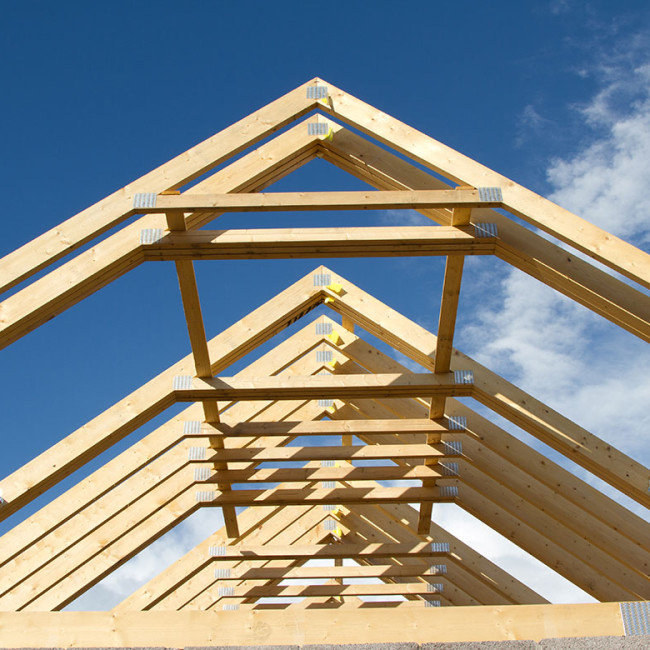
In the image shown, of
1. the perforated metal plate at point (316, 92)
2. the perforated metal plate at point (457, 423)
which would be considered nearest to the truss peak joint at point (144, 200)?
the perforated metal plate at point (316, 92)

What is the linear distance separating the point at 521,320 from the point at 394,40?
5.35 m

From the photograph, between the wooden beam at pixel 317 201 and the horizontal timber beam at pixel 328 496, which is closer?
the wooden beam at pixel 317 201

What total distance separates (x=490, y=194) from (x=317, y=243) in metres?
1.07

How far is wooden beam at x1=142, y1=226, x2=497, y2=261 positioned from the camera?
174 inches

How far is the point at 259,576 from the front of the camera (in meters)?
9.13

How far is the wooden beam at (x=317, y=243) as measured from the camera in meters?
4.41

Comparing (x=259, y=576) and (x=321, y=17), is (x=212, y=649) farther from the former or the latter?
(x=259, y=576)

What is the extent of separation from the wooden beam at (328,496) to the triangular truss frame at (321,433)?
24 millimetres

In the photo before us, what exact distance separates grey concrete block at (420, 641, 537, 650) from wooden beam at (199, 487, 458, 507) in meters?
4.57

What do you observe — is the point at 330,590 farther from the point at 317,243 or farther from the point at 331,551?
the point at 317,243

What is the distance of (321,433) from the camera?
6.58m

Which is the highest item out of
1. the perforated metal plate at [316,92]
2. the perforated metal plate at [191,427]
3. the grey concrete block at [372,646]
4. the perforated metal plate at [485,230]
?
the perforated metal plate at [316,92]

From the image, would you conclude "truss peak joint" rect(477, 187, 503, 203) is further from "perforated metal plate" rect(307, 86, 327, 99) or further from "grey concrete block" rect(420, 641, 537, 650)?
"grey concrete block" rect(420, 641, 537, 650)

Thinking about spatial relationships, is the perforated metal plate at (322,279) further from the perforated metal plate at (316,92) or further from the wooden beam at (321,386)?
the perforated metal plate at (316,92)
